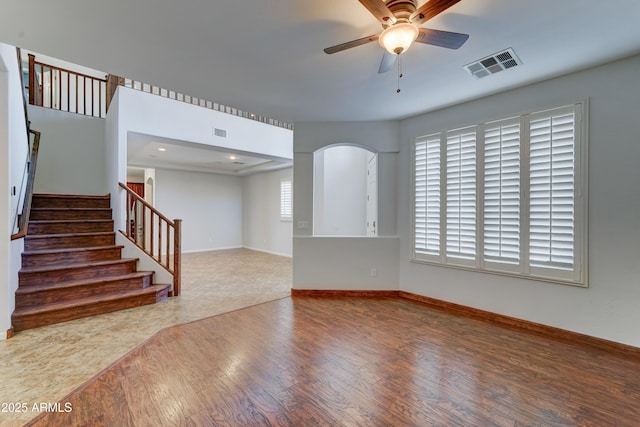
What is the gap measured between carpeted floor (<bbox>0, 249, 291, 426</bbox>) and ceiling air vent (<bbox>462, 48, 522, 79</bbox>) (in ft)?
12.2

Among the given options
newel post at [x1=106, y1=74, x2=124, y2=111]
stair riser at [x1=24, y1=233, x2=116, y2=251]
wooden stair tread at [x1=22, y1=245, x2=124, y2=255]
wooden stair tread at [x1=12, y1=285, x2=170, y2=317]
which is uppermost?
newel post at [x1=106, y1=74, x2=124, y2=111]

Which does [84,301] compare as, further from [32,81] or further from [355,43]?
[32,81]

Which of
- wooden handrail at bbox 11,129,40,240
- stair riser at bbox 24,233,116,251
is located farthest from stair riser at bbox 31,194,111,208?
stair riser at bbox 24,233,116,251

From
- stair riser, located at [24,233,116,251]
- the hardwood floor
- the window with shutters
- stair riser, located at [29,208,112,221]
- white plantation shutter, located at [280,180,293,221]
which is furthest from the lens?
white plantation shutter, located at [280,180,293,221]

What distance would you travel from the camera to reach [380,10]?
1627 millimetres

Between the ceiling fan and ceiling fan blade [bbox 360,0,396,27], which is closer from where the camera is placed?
ceiling fan blade [bbox 360,0,396,27]

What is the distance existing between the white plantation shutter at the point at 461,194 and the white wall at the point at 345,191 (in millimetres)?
2637

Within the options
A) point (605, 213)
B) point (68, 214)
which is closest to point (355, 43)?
point (605, 213)

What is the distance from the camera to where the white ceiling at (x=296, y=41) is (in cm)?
193

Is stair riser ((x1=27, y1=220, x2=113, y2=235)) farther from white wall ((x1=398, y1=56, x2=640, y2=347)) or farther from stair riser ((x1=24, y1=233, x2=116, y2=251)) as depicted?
white wall ((x1=398, y1=56, x2=640, y2=347))

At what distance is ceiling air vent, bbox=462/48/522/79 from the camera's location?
2505 millimetres

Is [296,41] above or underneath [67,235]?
above

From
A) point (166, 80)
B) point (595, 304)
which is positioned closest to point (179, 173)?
point (166, 80)

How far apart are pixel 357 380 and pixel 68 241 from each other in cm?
436
